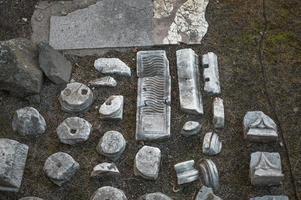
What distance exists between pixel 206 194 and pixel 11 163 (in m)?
1.61

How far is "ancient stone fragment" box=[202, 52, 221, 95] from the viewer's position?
5.02m

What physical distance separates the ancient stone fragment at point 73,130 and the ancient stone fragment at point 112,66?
602mm

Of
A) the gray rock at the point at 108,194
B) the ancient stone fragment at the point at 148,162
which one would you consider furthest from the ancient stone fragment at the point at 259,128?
the gray rock at the point at 108,194

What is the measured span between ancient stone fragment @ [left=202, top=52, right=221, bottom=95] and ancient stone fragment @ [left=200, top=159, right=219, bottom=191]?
77 cm

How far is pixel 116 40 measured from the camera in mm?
5453

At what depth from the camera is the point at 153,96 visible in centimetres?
497

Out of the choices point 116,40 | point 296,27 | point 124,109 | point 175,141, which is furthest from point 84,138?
point 296,27

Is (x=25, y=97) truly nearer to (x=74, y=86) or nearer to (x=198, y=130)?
(x=74, y=86)

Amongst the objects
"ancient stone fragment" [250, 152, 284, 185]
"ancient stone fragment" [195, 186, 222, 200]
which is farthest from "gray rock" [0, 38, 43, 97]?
"ancient stone fragment" [250, 152, 284, 185]

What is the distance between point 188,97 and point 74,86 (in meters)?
1.04

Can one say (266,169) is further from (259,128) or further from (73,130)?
(73,130)

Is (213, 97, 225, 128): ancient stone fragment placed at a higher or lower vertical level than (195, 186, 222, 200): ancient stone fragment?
higher

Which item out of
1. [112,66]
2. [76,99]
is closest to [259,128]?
[112,66]

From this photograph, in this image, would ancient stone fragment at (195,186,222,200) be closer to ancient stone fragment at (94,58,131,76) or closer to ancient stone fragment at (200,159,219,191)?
ancient stone fragment at (200,159,219,191)
